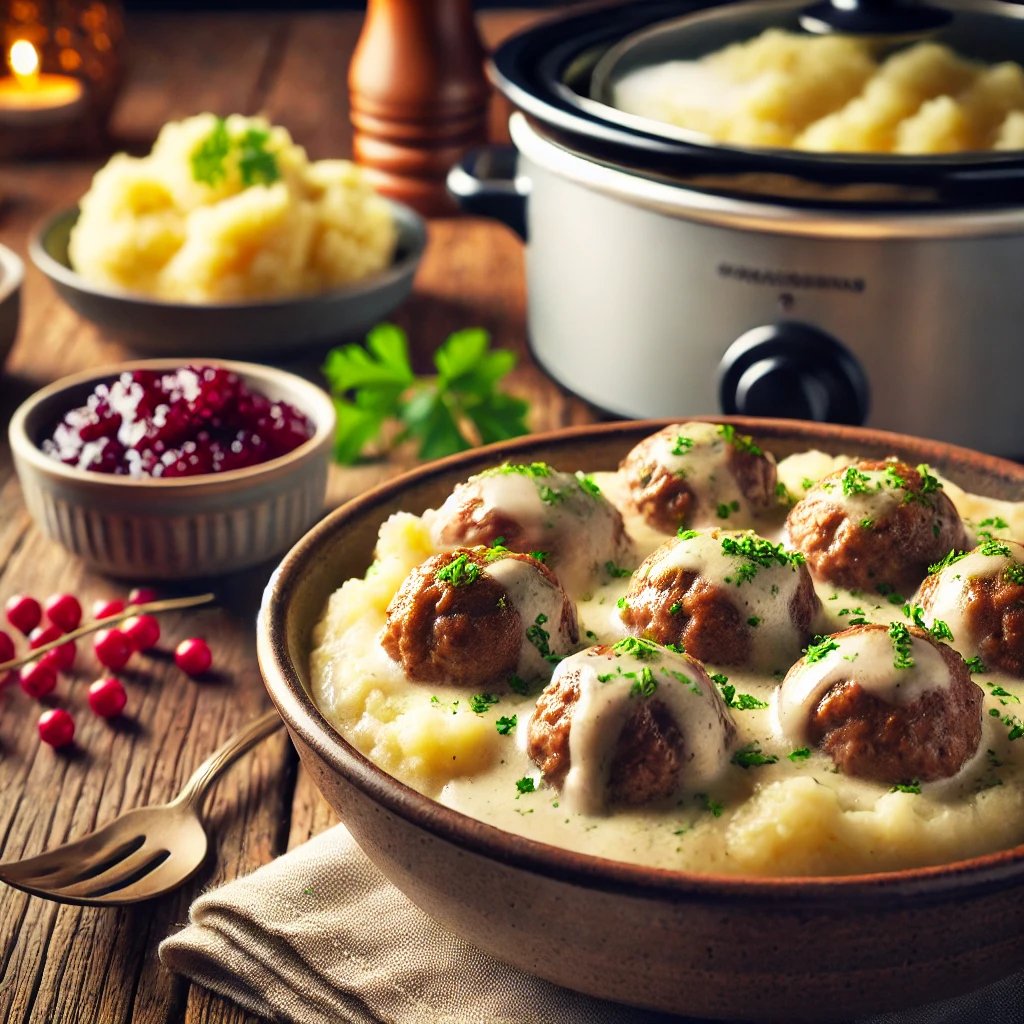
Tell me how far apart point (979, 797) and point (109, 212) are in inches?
129

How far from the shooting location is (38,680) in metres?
2.94

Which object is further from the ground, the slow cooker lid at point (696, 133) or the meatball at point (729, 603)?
the slow cooker lid at point (696, 133)

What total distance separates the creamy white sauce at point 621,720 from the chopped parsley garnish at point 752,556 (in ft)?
0.95

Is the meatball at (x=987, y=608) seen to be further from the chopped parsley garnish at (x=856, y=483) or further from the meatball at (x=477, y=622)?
the meatball at (x=477, y=622)

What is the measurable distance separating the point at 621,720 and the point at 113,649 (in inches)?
59.0

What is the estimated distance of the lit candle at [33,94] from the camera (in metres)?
5.91

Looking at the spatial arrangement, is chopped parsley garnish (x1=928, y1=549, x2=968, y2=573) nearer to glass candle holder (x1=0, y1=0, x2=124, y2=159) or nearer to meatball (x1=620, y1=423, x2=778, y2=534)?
meatball (x1=620, y1=423, x2=778, y2=534)

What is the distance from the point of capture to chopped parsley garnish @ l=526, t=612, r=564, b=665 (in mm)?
2211

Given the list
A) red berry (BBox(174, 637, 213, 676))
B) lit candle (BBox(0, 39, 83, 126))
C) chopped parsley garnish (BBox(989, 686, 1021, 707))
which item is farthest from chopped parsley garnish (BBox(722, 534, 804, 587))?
lit candle (BBox(0, 39, 83, 126))

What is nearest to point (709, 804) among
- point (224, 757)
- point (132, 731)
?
point (224, 757)

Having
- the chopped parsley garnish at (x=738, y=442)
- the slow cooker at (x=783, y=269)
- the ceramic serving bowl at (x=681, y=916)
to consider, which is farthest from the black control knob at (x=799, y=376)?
the ceramic serving bowl at (x=681, y=916)

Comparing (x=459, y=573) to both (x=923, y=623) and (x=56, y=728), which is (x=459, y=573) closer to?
(x=923, y=623)

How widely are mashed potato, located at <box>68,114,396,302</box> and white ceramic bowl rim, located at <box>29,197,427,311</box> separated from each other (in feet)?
0.22

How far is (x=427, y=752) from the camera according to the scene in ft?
6.70
